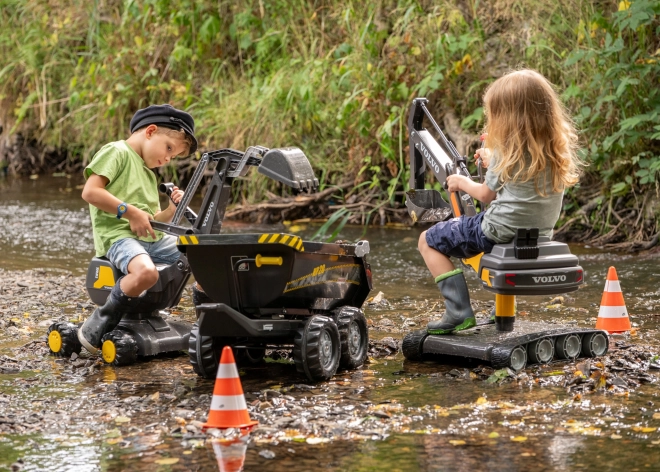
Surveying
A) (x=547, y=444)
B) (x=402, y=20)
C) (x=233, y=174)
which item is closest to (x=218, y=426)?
(x=547, y=444)

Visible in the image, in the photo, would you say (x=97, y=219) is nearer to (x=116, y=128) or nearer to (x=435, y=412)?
(x=435, y=412)

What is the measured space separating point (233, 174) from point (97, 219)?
0.90 meters

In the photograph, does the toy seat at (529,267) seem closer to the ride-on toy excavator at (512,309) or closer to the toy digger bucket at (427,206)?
the ride-on toy excavator at (512,309)

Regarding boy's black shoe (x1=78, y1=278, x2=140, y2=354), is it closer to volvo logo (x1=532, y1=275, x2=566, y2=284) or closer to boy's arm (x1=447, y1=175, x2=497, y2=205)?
boy's arm (x1=447, y1=175, x2=497, y2=205)

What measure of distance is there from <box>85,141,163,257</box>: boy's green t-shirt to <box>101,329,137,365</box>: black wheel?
520mm

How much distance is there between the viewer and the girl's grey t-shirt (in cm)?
509

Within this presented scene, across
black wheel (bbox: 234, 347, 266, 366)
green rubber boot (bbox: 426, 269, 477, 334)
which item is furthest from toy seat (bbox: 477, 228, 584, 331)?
black wheel (bbox: 234, 347, 266, 366)

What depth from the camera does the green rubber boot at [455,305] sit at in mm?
5336

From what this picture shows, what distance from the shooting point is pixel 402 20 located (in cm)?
1065

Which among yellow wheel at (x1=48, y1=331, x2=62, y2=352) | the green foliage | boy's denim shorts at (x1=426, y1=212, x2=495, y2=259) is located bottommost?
yellow wheel at (x1=48, y1=331, x2=62, y2=352)

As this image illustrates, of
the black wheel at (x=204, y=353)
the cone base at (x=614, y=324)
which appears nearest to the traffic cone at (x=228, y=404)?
the black wheel at (x=204, y=353)

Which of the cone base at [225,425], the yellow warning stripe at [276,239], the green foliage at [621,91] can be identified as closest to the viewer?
the cone base at [225,425]

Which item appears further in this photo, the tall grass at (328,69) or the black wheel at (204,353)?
the tall grass at (328,69)

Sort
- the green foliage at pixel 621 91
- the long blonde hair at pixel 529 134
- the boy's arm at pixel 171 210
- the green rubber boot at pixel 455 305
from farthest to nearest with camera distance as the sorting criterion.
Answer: the green foliage at pixel 621 91
the boy's arm at pixel 171 210
the green rubber boot at pixel 455 305
the long blonde hair at pixel 529 134
